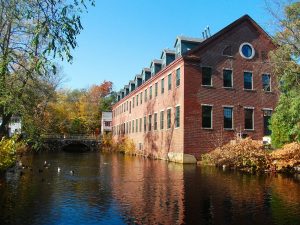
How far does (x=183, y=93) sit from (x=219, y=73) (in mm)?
4380

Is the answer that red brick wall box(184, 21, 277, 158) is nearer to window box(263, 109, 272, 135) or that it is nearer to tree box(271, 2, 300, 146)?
window box(263, 109, 272, 135)

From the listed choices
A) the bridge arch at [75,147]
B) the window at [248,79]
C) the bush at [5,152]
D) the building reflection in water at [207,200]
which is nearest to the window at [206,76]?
the window at [248,79]

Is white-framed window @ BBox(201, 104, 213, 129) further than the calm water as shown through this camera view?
Yes

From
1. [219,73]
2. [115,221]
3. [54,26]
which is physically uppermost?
[219,73]

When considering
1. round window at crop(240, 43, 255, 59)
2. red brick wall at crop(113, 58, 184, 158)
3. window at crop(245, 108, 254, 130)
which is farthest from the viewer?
round window at crop(240, 43, 255, 59)

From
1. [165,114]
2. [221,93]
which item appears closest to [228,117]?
[221,93]

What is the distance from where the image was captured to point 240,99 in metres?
34.8

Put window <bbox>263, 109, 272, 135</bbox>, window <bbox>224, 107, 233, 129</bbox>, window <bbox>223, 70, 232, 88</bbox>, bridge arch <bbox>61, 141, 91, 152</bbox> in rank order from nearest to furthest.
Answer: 1. window <bbox>224, 107, 233, 129</bbox>
2. window <bbox>223, 70, 232, 88</bbox>
3. window <bbox>263, 109, 272, 135</bbox>
4. bridge arch <bbox>61, 141, 91, 152</bbox>

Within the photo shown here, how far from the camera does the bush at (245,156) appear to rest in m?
25.4

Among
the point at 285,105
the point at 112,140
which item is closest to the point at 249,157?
the point at 285,105

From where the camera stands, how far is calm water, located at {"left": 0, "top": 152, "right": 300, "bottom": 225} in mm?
10828

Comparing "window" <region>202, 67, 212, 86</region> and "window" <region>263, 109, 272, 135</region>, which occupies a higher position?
"window" <region>202, 67, 212, 86</region>

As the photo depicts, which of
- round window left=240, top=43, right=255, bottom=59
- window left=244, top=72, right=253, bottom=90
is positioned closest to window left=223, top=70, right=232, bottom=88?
window left=244, top=72, right=253, bottom=90

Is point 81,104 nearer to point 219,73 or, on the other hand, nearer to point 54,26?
point 219,73
